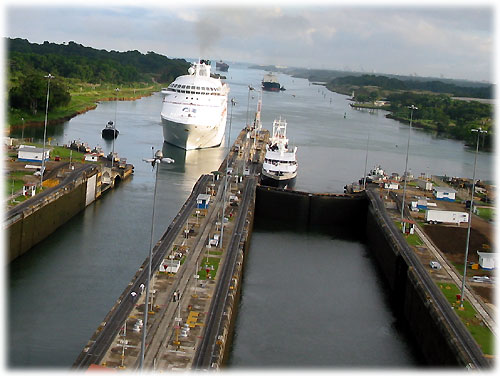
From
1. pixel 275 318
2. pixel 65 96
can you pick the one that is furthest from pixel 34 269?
pixel 65 96

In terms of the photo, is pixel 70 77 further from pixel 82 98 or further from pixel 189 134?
pixel 189 134

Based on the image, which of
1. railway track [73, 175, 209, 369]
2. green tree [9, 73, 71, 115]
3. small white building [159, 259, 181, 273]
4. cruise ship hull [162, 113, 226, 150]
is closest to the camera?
railway track [73, 175, 209, 369]

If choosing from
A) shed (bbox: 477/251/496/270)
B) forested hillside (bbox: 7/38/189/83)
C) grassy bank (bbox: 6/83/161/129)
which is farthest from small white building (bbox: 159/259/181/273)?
forested hillside (bbox: 7/38/189/83)

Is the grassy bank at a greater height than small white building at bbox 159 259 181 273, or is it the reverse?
the grassy bank

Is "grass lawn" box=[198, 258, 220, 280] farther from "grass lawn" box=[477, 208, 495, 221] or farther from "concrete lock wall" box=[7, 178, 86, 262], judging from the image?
"grass lawn" box=[477, 208, 495, 221]

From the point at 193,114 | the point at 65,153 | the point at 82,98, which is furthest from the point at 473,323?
the point at 82,98

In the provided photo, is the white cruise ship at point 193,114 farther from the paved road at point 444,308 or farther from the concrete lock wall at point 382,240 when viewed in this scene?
the paved road at point 444,308

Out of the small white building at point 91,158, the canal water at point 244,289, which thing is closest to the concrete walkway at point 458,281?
the canal water at point 244,289
